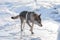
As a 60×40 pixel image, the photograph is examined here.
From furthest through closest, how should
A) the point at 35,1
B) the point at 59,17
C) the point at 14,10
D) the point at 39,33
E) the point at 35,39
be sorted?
the point at 35,1 < the point at 14,10 < the point at 59,17 < the point at 39,33 < the point at 35,39

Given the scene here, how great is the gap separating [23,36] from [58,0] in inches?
324

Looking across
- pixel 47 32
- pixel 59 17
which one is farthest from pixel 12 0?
pixel 47 32

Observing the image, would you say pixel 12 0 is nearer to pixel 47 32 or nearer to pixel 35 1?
pixel 35 1

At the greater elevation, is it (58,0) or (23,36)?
(58,0)

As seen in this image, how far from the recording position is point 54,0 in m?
13.0

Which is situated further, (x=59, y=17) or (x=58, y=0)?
(x=58, y=0)

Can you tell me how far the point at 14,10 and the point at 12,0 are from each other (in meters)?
2.78

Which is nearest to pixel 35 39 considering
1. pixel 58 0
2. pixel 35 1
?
pixel 35 1

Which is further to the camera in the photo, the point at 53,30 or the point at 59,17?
the point at 59,17

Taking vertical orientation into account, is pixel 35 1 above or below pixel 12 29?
above

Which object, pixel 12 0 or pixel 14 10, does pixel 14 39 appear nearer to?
pixel 14 10

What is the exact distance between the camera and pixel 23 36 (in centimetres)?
540

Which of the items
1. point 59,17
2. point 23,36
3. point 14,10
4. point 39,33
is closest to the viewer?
point 23,36

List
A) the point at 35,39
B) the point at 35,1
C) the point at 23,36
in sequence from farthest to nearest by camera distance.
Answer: the point at 35,1, the point at 23,36, the point at 35,39
